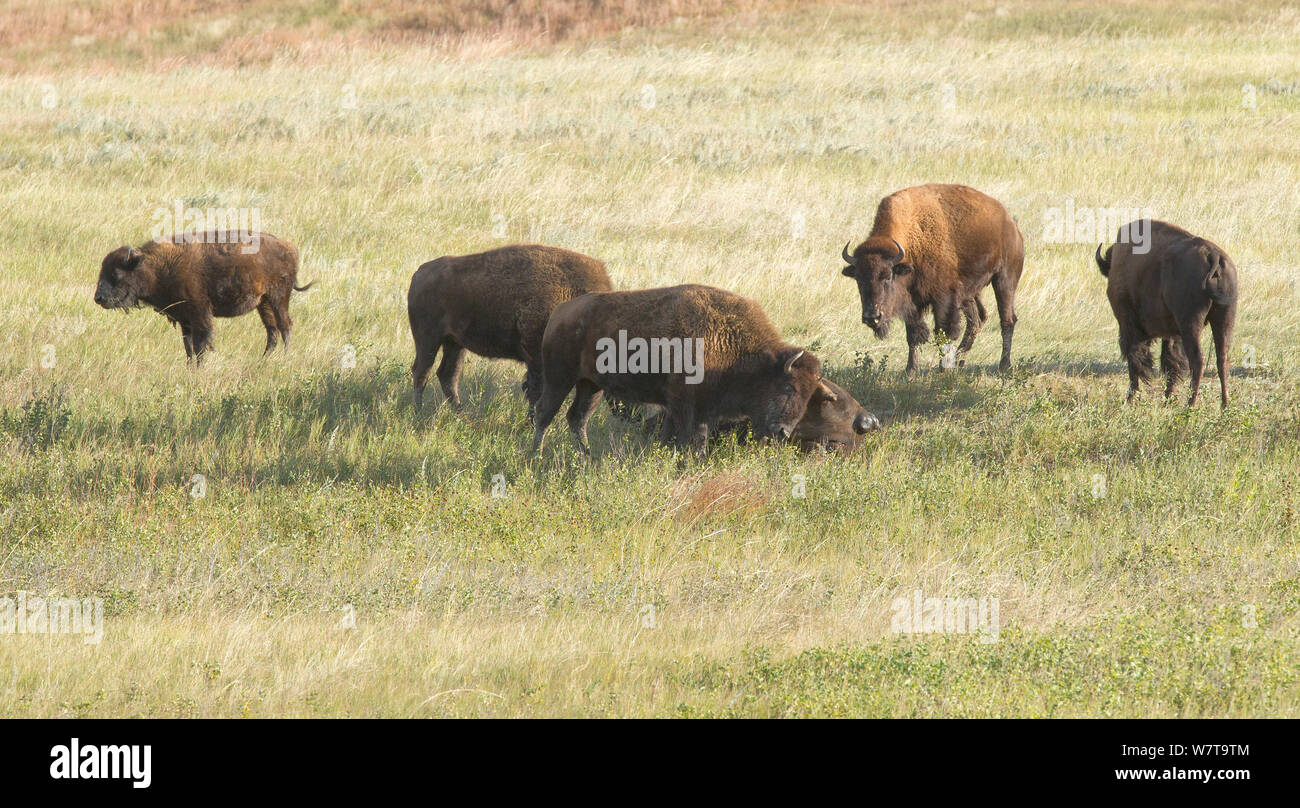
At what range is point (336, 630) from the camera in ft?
20.3

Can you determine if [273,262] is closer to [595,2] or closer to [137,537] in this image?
[137,537]

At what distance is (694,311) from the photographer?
29.7ft

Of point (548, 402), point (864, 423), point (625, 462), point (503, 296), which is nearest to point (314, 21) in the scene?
point (503, 296)

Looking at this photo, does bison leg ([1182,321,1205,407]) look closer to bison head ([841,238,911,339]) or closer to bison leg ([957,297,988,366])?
bison head ([841,238,911,339])

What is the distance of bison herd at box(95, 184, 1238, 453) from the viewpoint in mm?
8992

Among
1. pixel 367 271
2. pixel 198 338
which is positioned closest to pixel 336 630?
pixel 198 338

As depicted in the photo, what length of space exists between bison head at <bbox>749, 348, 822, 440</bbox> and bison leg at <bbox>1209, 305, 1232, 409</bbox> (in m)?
3.19

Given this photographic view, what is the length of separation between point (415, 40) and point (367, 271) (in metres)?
22.6

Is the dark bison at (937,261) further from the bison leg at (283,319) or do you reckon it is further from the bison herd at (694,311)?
the bison leg at (283,319)

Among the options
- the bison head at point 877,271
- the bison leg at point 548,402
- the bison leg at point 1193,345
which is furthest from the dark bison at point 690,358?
the bison leg at point 1193,345

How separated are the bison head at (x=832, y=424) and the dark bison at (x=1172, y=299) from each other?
2.47 m

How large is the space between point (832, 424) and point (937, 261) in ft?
11.0

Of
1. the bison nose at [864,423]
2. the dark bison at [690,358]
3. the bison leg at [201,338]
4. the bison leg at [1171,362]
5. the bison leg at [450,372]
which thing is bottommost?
the bison leg at [201,338]

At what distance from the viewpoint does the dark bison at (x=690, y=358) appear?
8914 mm
